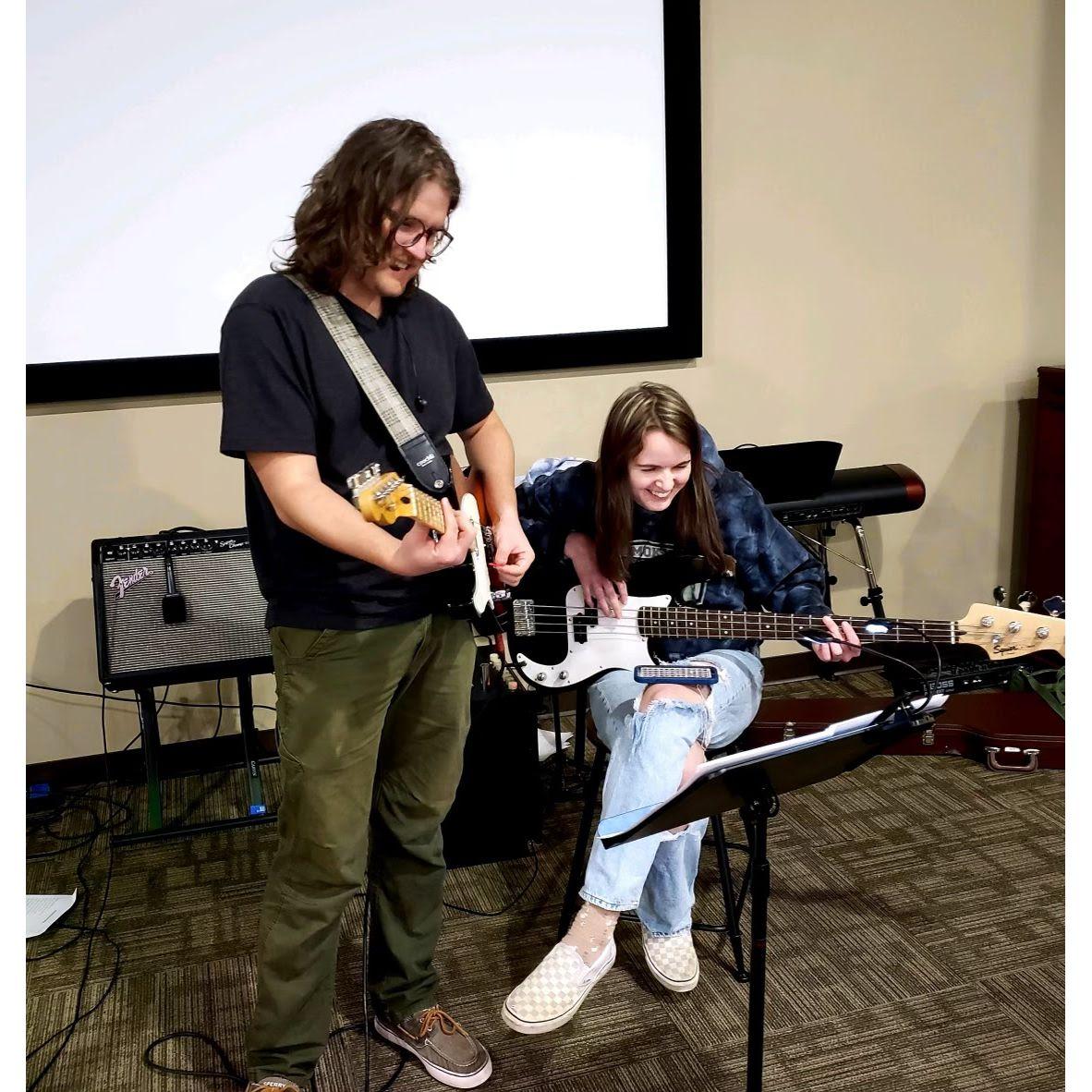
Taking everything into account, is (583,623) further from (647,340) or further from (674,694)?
(647,340)

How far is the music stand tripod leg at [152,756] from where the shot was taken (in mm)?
2961

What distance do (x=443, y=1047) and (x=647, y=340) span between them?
206cm

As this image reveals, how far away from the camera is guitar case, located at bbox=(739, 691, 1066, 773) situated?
308 centimetres

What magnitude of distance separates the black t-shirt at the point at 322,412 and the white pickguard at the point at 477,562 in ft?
0.20

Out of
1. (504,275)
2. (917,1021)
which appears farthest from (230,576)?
(917,1021)

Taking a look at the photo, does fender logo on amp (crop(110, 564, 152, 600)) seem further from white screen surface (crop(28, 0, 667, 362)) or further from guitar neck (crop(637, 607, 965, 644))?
guitar neck (crop(637, 607, 965, 644))

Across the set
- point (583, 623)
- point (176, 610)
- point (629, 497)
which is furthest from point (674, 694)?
point (176, 610)

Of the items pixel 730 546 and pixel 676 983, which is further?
pixel 730 546

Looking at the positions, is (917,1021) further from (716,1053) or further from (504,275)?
(504,275)

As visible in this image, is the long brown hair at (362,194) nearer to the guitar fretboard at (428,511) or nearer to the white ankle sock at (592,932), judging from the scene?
the guitar fretboard at (428,511)

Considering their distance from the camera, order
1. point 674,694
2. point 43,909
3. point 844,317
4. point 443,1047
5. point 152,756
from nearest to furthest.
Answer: point 443,1047, point 674,694, point 43,909, point 152,756, point 844,317

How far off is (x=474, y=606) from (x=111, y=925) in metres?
1.34

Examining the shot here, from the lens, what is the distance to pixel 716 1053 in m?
2.11

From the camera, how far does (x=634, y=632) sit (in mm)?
2326
